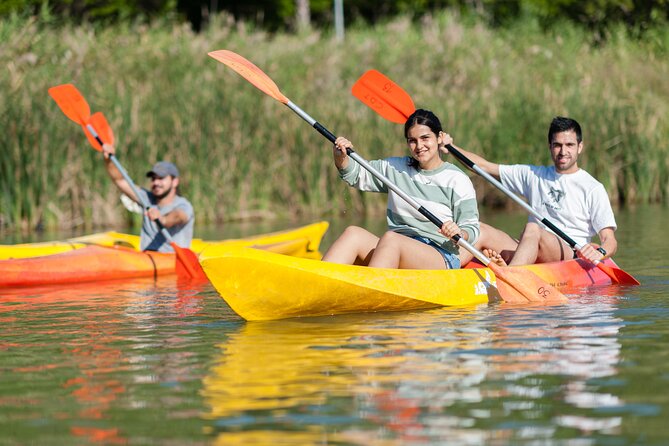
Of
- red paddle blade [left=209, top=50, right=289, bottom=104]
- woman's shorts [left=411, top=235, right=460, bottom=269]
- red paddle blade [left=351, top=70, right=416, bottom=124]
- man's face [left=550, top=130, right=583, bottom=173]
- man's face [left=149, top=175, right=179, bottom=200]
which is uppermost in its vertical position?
red paddle blade [left=209, top=50, right=289, bottom=104]

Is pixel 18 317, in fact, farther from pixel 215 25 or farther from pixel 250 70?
pixel 215 25

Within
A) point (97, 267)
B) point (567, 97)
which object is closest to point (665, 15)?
point (567, 97)

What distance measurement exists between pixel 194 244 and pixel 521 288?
13.7ft

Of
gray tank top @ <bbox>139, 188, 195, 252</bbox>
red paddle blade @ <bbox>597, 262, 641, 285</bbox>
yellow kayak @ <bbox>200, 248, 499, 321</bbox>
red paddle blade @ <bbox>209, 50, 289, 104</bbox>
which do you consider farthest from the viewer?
gray tank top @ <bbox>139, 188, 195, 252</bbox>

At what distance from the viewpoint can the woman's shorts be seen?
708cm

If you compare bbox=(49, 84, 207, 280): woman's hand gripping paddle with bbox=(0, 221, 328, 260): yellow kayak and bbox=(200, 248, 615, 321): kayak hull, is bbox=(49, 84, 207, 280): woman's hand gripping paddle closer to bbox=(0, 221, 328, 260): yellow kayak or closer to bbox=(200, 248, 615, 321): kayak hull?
bbox=(0, 221, 328, 260): yellow kayak

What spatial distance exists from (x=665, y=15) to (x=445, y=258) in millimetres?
14935

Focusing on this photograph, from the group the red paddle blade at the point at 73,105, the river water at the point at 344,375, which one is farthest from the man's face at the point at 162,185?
the river water at the point at 344,375

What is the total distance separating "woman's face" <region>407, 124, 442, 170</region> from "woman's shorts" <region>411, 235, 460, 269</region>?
0.40 m

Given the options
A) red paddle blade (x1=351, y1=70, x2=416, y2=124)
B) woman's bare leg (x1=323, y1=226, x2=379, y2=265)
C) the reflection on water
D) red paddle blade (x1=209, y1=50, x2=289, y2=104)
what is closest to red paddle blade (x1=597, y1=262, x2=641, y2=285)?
the reflection on water

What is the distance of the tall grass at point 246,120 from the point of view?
13711 mm

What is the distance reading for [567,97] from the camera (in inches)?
642

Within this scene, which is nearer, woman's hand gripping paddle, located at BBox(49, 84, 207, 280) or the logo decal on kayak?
the logo decal on kayak

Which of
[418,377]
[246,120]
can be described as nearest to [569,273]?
[418,377]
